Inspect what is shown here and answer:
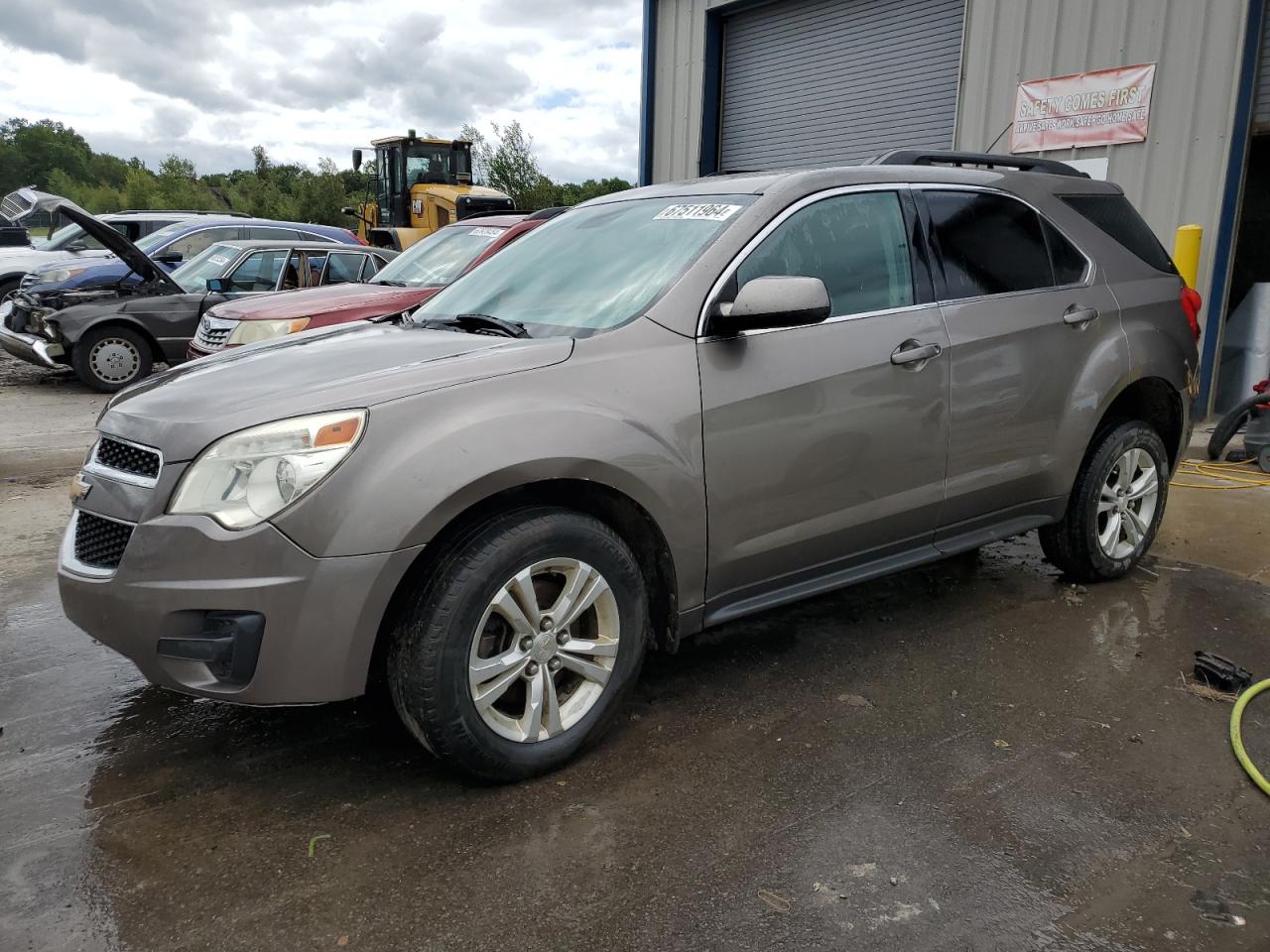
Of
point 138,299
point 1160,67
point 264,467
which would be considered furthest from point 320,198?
point 264,467

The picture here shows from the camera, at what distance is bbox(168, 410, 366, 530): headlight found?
246cm

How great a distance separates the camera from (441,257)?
8.24 metres

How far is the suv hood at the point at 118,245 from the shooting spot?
8.55 meters

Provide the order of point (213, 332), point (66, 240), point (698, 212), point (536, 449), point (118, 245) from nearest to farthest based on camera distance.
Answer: point (536, 449), point (698, 212), point (213, 332), point (118, 245), point (66, 240)

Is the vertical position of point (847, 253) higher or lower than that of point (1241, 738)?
higher

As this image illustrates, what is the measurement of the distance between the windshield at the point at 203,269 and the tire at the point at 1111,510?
901 cm

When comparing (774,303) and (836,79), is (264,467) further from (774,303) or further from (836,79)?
(836,79)

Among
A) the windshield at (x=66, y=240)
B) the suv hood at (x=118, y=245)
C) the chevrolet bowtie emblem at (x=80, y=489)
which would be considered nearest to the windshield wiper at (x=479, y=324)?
the chevrolet bowtie emblem at (x=80, y=489)

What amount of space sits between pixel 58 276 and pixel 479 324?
32.4ft


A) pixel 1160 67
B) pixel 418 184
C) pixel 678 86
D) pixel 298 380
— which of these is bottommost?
pixel 298 380

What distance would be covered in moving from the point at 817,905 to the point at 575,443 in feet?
4.34

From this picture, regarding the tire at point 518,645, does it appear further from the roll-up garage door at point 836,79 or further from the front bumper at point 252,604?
the roll-up garage door at point 836,79

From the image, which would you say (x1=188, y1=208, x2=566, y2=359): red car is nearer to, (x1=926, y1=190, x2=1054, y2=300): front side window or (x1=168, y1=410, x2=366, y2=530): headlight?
(x1=926, y1=190, x2=1054, y2=300): front side window

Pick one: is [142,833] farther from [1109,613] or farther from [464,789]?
[1109,613]
